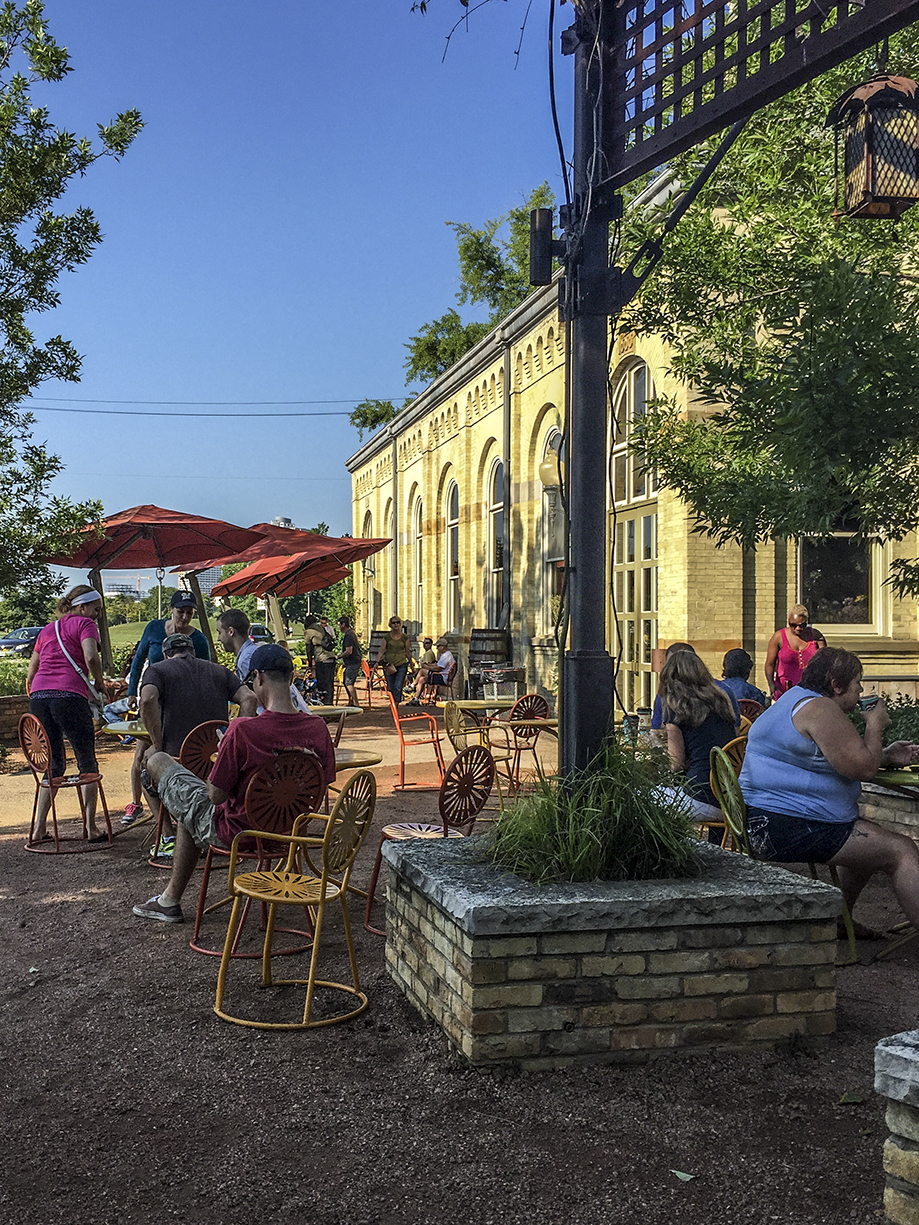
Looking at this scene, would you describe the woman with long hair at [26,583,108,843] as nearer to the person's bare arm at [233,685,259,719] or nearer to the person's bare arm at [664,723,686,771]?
the person's bare arm at [233,685,259,719]

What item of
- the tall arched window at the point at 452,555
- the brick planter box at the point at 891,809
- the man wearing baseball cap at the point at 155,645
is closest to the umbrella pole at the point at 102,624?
the man wearing baseball cap at the point at 155,645

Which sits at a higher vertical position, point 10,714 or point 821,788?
point 821,788

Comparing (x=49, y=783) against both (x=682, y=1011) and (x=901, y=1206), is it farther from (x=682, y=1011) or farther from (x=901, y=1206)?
(x=901, y=1206)

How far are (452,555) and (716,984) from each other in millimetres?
22152

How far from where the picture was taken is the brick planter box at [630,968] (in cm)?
384

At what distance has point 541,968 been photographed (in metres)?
3.85

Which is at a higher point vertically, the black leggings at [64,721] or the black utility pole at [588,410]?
the black utility pole at [588,410]

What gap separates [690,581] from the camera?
12305 millimetres

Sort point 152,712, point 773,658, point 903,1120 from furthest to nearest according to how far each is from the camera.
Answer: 1. point 773,658
2. point 152,712
3. point 903,1120

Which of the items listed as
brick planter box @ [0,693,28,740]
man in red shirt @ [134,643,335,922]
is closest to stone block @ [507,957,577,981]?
man in red shirt @ [134,643,335,922]

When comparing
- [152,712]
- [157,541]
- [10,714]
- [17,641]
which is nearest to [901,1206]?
[152,712]

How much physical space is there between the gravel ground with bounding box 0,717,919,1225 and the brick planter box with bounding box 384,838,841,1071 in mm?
101

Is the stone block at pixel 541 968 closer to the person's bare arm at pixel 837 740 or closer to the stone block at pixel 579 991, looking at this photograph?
the stone block at pixel 579 991

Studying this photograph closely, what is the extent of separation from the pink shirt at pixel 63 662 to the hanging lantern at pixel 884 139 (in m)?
6.03
